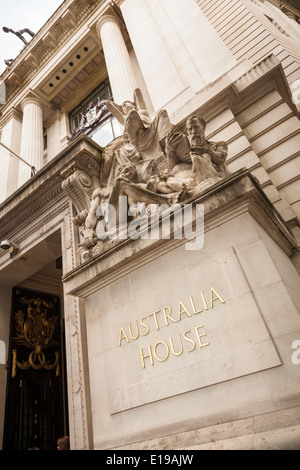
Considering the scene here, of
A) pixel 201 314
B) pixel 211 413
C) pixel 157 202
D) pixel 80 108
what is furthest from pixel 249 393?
pixel 80 108

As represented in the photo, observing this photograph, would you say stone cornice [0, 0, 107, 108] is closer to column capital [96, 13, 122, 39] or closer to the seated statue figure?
column capital [96, 13, 122, 39]

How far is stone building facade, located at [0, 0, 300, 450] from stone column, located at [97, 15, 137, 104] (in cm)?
9

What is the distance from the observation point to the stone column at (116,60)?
38.1ft

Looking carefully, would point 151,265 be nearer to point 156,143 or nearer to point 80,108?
point 156,143

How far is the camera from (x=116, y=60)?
12.9 meters

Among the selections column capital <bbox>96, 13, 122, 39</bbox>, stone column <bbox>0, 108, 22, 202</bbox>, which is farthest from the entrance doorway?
column capital <bbox>96, 13, 122, 39</bbox>

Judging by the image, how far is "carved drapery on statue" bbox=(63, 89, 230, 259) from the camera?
4632 mm

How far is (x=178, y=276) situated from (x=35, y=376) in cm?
791

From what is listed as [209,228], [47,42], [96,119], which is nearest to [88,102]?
[96,119]

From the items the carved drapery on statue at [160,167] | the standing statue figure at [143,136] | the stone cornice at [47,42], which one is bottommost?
the carved drapery on statue at [160,167]

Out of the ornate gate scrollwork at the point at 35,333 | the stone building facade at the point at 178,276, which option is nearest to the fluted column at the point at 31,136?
the stone building facade at the point at 178,276

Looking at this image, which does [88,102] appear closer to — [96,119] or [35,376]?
[96,119]

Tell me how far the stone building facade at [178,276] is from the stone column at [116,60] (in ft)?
0.31

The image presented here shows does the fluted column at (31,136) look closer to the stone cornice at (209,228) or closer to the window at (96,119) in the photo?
the window at (96,119)
